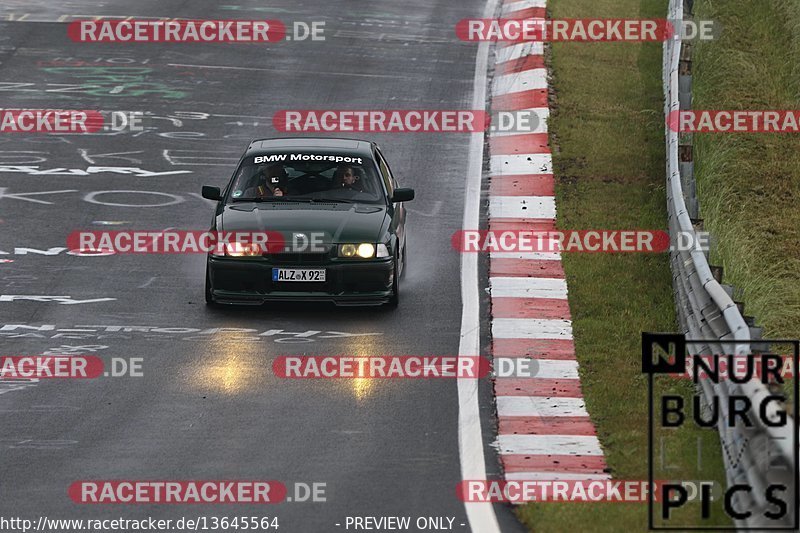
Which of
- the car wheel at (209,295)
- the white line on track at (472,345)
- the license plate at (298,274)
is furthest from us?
the car wheel at (209,295)

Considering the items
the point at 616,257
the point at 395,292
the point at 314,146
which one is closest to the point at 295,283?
the point at 395,292

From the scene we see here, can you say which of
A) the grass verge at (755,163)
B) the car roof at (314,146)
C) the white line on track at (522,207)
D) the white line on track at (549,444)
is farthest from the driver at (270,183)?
the white line on track at (549,444)

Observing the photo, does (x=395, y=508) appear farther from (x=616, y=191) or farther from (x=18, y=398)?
(x=616, y=191)

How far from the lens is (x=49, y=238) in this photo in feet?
57.8

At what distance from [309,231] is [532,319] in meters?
2.26

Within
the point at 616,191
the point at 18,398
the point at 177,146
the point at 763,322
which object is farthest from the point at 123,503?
the point at 177,146

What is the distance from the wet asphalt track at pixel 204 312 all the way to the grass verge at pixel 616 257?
36.5 inches

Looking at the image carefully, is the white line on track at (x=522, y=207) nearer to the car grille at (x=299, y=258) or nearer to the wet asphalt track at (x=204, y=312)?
the wet asphalt track at (x=204, y=312)

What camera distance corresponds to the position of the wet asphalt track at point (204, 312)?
10336 mm

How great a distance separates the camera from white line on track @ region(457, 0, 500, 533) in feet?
31.5

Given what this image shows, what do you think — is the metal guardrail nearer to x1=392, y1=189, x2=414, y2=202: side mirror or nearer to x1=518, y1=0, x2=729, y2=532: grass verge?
x1=518, y1=0, x2=729, y2=532: grass verge

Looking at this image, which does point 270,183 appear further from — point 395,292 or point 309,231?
point 395,292

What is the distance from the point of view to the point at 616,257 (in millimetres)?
16719

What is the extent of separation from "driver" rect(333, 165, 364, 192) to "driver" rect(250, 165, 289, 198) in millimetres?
510
